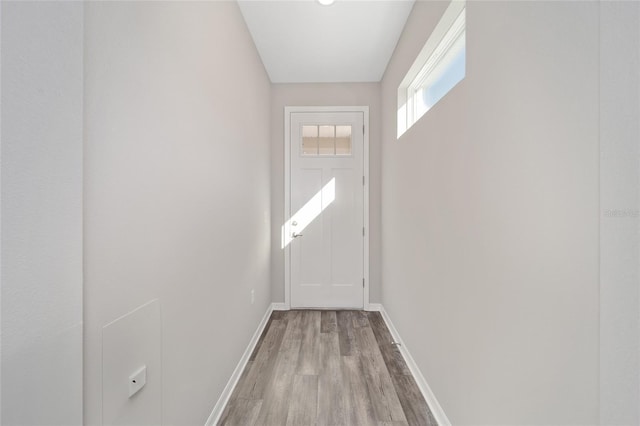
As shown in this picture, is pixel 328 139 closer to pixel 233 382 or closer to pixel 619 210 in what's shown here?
pixel 233 382

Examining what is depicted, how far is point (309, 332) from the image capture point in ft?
9.05

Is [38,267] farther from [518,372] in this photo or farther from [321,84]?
[321,84]

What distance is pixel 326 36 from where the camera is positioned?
2457 mm

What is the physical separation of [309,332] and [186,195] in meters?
1.97

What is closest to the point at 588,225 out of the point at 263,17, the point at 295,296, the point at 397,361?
the point at 397,361

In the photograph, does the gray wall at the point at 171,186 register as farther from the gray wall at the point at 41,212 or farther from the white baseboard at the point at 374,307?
the white baseboard at the point at 374,307

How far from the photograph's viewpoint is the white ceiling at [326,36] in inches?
83.4

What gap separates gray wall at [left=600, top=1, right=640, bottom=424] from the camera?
0.58 metres

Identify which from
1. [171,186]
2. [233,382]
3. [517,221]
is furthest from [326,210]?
[517,221]

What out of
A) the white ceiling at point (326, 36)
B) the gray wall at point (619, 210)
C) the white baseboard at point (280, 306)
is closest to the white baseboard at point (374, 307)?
the white baseboard at point (280, 306)

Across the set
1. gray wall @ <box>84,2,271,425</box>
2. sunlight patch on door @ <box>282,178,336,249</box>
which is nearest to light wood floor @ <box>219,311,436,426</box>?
gray wall @ <box>84,2,271,425</box>

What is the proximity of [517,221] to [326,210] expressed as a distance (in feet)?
7.96

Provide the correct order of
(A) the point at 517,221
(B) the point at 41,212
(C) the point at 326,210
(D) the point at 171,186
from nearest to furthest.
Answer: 1. (B) the point at 41,212
2. (A) the point at 517,221
3. (D) the point at 171,186
4. (C) the point at 326,210

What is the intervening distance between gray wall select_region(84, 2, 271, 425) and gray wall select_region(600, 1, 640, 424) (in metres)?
1.24
